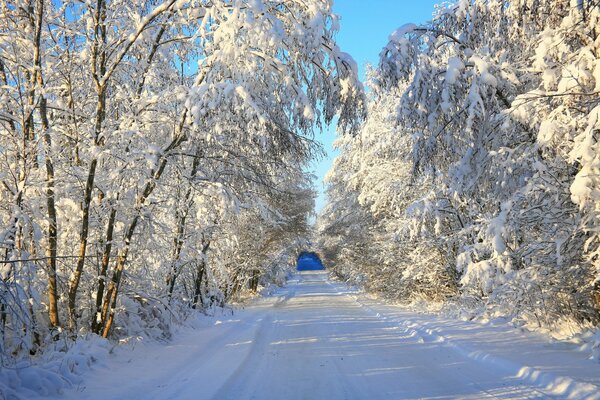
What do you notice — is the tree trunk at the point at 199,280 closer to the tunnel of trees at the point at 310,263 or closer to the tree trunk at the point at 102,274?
the tree trunk at the point at 102,274

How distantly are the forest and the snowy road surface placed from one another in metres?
1.07

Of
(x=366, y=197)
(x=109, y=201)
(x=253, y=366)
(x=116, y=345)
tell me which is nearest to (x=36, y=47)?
(x=109, y=201)

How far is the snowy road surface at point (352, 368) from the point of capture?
5562mm

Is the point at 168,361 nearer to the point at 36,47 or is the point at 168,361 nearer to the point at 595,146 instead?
the point at 36,47

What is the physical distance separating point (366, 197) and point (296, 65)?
13.3 metres

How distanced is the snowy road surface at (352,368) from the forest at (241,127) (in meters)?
1.07

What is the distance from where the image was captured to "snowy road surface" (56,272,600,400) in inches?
219

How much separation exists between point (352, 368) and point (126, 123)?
5.53m

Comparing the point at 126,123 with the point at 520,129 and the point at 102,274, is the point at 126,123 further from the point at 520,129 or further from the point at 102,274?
the point at 520,129

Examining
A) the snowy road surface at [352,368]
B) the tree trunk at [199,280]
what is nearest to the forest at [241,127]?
the snowy road surface at [352,368]

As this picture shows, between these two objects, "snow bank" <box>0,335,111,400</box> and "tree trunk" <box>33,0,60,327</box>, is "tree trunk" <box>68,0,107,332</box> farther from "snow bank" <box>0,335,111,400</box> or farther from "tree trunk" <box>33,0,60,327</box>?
"snow bank" <box>0,335,111,400</box>

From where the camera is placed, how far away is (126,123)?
7.81 metres

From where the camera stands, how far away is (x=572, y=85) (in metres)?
6.32

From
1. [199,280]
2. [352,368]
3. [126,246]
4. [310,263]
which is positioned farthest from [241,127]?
[310,263]
